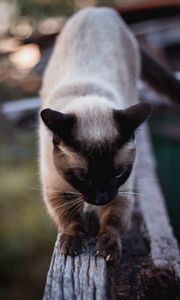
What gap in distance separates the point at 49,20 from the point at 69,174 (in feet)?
17.3

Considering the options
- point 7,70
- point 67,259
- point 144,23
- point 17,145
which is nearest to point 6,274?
point 17,145

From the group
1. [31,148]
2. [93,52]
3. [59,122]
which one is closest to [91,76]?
[93,52]

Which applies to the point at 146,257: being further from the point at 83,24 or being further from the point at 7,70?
the point at 7,70

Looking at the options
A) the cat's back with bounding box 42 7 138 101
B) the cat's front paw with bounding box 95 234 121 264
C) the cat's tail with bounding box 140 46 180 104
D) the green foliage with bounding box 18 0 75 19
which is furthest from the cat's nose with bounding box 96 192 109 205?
the green foliage with bounding box 18 0 75 19

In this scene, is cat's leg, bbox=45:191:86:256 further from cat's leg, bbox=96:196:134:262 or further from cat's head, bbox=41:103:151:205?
cat's head, bbox=41:103:151:205

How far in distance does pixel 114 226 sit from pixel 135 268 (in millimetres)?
300

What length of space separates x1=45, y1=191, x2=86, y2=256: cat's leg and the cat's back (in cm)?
96

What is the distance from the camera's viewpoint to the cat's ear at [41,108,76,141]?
2.70 meters

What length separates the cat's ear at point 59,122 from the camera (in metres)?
2.70

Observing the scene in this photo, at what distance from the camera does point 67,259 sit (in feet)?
7.60

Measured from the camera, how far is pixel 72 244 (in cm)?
264

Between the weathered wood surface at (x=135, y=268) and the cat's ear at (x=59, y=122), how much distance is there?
21.1 inches

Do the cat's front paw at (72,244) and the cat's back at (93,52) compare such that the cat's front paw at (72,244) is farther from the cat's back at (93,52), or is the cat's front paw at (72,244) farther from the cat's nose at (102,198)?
the cat's back at (93,52)

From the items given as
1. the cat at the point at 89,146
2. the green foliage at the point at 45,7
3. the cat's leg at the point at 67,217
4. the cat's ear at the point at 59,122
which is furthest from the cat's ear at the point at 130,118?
the green foliage at the point at 45,7
